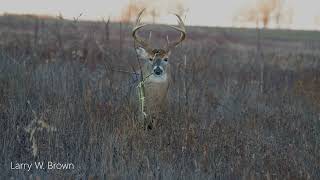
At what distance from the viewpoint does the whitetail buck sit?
19.5 ft

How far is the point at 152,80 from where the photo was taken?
6348mm

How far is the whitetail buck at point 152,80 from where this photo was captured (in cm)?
593

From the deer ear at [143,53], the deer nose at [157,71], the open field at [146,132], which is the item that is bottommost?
the open field at [146,132]

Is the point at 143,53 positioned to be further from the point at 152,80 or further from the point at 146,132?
the point at 146,132

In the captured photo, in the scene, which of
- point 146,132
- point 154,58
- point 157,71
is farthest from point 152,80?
point 146,132

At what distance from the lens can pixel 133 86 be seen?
667 centimetres

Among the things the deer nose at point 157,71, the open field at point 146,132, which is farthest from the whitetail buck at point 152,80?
the open field at point 146,132

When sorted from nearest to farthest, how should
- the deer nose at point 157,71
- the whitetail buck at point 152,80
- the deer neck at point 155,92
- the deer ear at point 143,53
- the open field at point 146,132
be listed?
the open field at point 146,132 < the whitetail buck at point 152,80 < the deer neck at point 155,92 < the deer nose at point 157,71 < the deer ear at point 143,53

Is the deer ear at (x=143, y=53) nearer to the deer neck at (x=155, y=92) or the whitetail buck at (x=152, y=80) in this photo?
the whitetail buck at (x=152, y=80)

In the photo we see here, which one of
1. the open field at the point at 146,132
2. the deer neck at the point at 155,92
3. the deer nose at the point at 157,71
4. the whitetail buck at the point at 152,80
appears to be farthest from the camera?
the deer nose at the point at 157,71

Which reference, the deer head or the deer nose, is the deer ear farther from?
the deer nose

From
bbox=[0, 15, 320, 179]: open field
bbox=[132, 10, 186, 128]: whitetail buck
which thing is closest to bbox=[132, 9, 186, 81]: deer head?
bbox=[132, 10, 186, 128]: whitetail buck

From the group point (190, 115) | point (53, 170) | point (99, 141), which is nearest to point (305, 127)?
point (190, 115)

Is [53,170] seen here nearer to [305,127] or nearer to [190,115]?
[190,115]
